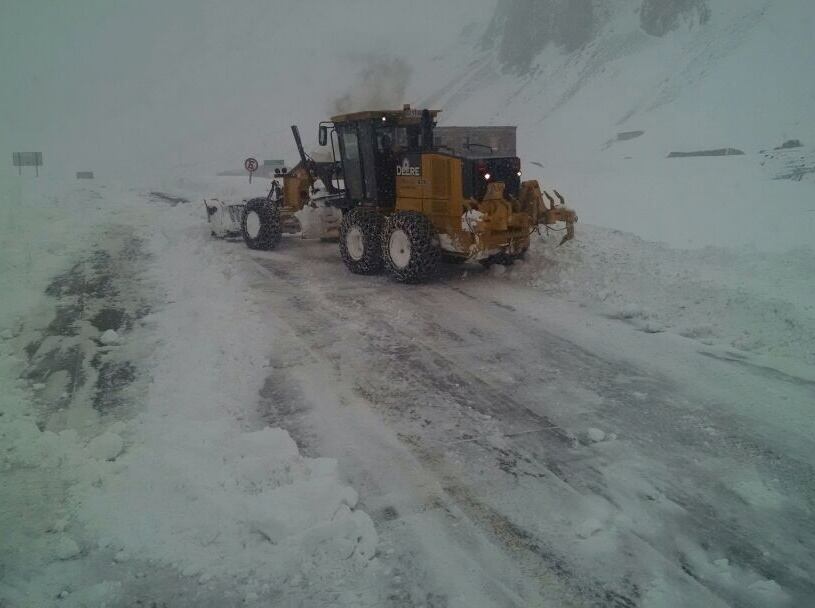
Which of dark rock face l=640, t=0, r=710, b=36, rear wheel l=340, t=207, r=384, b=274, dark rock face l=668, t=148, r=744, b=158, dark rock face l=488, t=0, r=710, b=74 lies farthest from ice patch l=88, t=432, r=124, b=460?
dark rock face l=488, t=0, r=710, b=74

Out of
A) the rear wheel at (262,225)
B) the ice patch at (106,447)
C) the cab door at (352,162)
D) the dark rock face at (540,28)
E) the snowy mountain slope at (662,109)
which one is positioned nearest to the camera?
the ice patch at (106,447)

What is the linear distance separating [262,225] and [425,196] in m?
4.11

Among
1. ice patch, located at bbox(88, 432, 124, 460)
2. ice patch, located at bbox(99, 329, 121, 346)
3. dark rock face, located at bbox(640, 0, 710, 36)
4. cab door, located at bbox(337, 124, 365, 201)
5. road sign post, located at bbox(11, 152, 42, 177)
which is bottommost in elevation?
ice patch, located at bbox(88, 432, 124, 460)

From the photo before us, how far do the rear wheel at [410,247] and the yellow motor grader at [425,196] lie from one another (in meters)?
0.01

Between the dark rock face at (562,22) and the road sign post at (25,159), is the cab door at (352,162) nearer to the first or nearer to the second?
the road sign post at (25,159)

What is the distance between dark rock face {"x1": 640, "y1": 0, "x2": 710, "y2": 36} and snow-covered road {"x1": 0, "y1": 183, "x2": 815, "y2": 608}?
6955 cm

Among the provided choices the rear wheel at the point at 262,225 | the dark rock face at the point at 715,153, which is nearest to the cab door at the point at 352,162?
the rear wheel at the point at 262,225

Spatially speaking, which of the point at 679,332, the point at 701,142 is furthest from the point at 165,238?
the point at 701,142

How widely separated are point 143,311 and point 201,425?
353cm

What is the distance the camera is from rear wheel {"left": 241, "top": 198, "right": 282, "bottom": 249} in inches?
462

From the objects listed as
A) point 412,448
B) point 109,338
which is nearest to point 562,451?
point 412,448

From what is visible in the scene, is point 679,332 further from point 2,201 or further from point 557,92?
point 557,92

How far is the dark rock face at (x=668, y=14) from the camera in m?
64.3

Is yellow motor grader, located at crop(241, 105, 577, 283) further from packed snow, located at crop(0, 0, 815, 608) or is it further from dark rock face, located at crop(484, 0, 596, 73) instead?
dark rock face, located at crop(484, 0, 596, 73)
